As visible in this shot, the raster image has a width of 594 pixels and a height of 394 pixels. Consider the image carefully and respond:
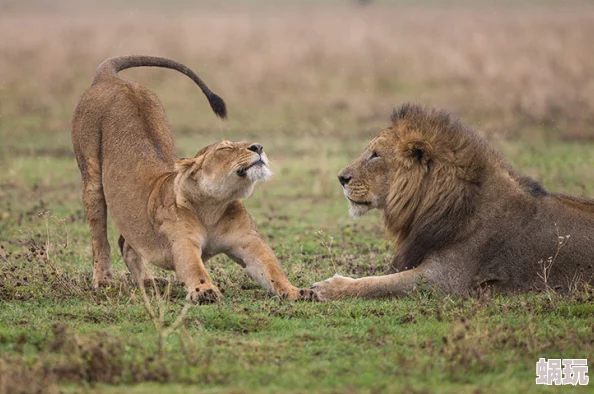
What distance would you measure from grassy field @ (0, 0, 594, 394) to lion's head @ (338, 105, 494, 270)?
1.44ft

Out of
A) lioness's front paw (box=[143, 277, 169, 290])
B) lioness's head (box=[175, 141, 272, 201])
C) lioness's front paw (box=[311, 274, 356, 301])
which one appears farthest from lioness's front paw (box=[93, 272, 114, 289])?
lioness's front paw (box=[311, 274, 356, 301])

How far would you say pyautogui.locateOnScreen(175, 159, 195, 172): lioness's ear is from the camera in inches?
243

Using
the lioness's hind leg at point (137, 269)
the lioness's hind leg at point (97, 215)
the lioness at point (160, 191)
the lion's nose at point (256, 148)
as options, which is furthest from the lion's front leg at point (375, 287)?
the lioness's hind leg at point (97, 215)

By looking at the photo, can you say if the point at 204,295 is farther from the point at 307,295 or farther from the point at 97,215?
the point at 97,215

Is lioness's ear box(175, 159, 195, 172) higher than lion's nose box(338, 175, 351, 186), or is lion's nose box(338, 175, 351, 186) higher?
lioness's ear box(175, 159, 195, 172)

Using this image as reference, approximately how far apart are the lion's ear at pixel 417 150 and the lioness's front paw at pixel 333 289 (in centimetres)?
87

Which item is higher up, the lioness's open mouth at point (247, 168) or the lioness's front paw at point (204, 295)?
the lioness's open mouth at point (247, 168)

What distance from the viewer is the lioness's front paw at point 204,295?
227 inches

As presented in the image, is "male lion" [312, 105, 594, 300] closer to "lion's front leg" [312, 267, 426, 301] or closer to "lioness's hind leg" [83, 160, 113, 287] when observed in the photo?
"lion's front leg" [312, 267, 426, 301]

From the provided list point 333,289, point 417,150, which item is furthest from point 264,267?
point 417,150

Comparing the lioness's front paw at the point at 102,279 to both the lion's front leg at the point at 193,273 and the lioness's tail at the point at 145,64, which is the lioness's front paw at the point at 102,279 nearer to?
the lion's front leg at the point at 193,273

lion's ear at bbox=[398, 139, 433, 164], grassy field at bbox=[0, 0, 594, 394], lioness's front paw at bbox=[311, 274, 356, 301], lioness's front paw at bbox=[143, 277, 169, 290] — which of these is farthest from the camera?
lioness's front paw at bbox=[143, 277, 169, 290]

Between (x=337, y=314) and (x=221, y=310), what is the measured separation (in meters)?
0.66

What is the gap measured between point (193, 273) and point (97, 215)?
4.06ft
